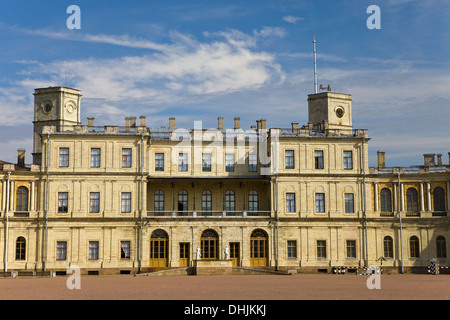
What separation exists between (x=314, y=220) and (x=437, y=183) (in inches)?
477

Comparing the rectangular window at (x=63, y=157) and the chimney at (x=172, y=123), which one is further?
the chimney at (x=172, y=123)

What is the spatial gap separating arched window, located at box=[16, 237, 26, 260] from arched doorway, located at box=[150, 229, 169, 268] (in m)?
11.1

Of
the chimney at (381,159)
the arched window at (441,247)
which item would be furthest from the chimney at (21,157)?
the arched window at (441,247)

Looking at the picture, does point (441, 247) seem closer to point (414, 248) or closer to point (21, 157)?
point (414, 248)

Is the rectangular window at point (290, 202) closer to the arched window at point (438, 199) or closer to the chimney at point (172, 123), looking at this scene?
the arched window at point (438, 199)

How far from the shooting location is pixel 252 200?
5938cm

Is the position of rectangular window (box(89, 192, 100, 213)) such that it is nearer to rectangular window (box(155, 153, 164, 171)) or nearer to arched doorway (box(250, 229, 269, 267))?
rectangular window (box(155, 153, 164, 171))

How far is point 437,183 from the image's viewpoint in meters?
57.7

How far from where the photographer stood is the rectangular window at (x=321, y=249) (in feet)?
186

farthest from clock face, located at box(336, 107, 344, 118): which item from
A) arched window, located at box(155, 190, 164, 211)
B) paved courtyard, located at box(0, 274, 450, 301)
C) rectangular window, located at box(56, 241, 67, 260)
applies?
paved courtyard, located at box(0, 274, 450, 301)

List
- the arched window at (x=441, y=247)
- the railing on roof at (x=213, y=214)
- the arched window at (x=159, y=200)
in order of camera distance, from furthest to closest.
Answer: the arched window at (x=159, y=200) → the arched window at (x=441, y=247) → the railing on roof at (x=213, y=214)

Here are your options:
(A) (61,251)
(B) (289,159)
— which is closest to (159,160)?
(A) (61,251)

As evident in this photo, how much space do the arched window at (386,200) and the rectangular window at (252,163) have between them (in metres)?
12.1
